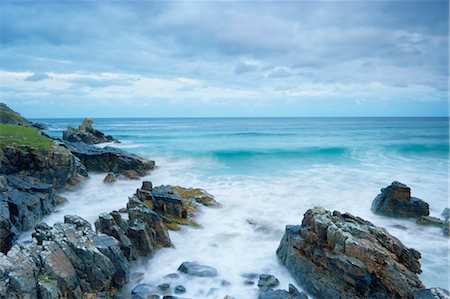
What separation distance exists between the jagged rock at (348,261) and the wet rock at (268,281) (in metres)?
0.77

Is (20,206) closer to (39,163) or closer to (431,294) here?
(39,163)

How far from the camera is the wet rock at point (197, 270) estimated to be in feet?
32.2

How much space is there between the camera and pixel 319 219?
988 cm

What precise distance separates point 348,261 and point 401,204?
8.33 meters

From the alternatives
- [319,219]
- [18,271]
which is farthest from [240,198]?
[18,271]

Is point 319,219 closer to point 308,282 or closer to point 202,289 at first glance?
point 308,282

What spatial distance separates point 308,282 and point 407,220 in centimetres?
821

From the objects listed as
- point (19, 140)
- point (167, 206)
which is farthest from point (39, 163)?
point (167, 206)

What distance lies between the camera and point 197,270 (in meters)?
9.96

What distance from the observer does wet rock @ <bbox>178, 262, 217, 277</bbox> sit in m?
9.80

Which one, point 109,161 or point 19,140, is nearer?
point 19,140

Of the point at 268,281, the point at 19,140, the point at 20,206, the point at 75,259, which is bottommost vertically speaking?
the point at 268,281

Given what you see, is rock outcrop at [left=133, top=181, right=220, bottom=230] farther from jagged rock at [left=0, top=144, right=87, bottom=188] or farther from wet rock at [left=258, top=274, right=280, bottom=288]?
jagged rock at [left=0, top=144, right=87, bottom=188]

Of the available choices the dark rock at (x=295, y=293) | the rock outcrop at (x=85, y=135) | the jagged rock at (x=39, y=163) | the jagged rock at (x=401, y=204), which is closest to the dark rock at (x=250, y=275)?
the dark rock at (x=295, y=293)
